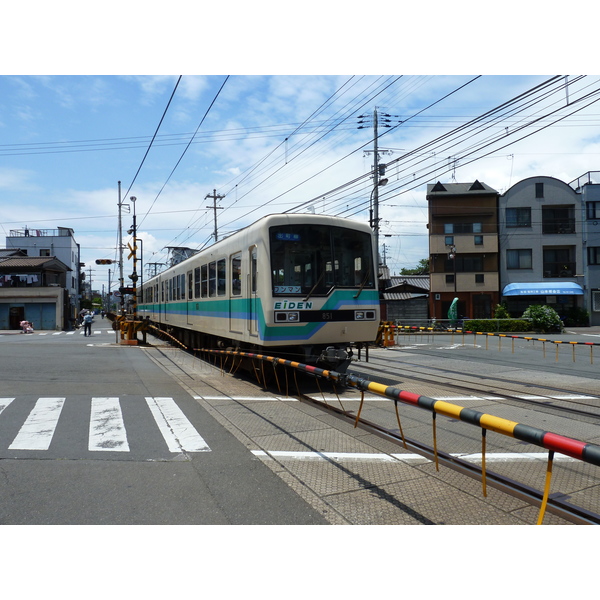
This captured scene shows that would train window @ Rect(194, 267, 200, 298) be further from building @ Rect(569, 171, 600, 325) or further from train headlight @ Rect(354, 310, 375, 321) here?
building @ Rect(569, 171, 600, 325)

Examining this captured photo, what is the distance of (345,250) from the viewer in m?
9.52

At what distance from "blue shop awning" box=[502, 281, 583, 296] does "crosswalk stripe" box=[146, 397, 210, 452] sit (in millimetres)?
33222

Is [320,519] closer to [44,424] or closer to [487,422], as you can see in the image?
[487,422]

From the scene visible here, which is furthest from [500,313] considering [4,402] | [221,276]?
[4,402]

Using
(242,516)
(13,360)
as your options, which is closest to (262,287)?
(242,516)

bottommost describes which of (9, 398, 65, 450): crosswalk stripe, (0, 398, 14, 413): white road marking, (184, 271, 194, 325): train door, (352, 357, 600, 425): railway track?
(352, 357, 600, 425): railway track

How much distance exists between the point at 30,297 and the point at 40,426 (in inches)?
1650

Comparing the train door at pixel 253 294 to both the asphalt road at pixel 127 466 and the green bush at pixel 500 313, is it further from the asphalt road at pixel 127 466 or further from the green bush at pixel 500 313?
the green bush at pixel 500 313

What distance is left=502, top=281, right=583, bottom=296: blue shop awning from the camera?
35938mm

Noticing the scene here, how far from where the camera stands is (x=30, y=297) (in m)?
43.5

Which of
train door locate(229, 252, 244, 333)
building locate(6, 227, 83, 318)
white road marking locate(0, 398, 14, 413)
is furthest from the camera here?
building locate(6, 227, 83, 318)

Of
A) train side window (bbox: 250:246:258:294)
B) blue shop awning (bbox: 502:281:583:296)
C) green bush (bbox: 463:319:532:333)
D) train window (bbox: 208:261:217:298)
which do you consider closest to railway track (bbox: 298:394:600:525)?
train side window (bbox: 250:246:258:294)

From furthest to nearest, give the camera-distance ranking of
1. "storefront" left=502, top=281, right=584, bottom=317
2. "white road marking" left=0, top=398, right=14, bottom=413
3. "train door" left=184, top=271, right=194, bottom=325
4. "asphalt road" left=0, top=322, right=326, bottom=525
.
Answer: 1. "storefront" left=502, top=281, right=584, bottom=317
2. "train door" left=184, top=271, right=194, bottom=325
3. "white road marking" left=0, top=398, right=14, bottom=413
4. "asphalt road" left=0, top=322, right=326, bottom=525

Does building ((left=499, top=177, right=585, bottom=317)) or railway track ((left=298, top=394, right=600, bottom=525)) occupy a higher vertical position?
building ((left=499, top=177, right=585, bottom=317))
